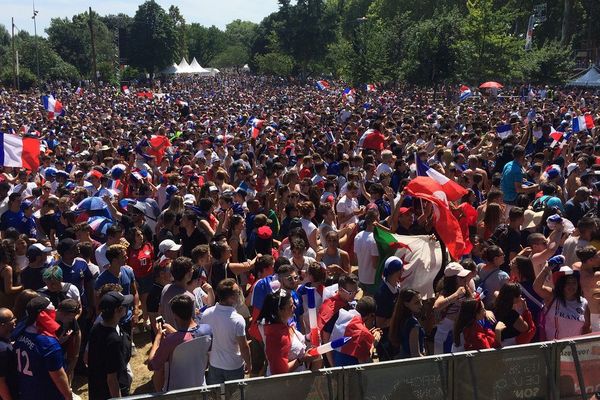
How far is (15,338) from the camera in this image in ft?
16.5

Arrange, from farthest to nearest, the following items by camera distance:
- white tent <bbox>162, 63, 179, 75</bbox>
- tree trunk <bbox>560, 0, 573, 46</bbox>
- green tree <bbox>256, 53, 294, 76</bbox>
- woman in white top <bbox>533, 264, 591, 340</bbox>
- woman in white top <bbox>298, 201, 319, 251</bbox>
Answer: white tent <bbox>162, 63, 179, 75</bbox> < green tree <bbox>256, 53, 294, 76</bbox> < tree trunk <bbox>560, 0, 573, 46</bbox> < woman in white top <bbox>298, 201, 319, 251</bbox> < woman in white top <bbox>533, 264, 591, 340</bbox>

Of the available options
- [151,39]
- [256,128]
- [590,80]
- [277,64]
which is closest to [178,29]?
[151,39]

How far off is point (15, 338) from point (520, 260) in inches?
168

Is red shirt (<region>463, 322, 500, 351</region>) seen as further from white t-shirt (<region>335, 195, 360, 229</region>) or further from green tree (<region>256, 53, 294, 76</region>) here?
green tree (<region>256, 53, 294, 76</region>)

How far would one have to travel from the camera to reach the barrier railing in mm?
4488

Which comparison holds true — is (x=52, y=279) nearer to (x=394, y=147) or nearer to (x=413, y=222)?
(x=413, y=222)

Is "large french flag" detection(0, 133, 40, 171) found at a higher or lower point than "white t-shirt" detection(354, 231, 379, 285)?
higher

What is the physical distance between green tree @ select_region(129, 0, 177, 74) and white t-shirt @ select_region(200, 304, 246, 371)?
259 ft

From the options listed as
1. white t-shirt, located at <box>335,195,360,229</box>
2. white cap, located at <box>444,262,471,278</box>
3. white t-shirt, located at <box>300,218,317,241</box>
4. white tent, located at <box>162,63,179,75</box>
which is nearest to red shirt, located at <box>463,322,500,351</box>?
white cap, located at <box>444,262,471,278</box>

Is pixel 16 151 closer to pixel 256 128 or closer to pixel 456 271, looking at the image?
pixel 256 128

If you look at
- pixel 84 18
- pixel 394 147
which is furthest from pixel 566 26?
pixel 84 18

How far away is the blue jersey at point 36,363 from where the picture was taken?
490 cm

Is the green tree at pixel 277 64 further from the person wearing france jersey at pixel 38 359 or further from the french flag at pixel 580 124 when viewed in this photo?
the person wearing france jersey at pixel 38 359

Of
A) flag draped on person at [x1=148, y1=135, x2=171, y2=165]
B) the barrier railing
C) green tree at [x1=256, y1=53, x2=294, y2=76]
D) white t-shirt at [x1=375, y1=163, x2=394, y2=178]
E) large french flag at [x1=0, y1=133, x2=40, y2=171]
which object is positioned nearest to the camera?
the barrier railing
